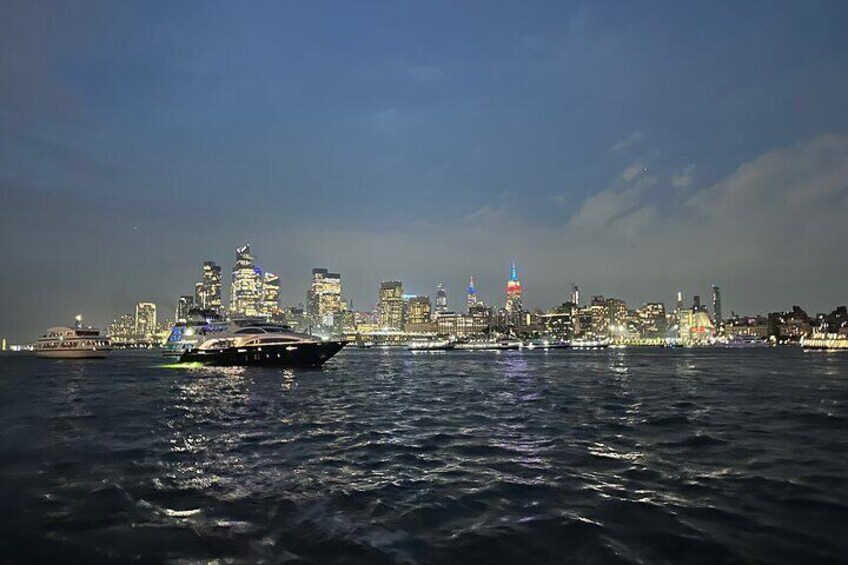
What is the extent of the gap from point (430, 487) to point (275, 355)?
228 feet

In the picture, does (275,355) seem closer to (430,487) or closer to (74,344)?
(430,487)

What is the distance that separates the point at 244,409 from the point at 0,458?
15.8 meters

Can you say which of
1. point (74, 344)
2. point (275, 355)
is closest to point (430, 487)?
point (275, 355)

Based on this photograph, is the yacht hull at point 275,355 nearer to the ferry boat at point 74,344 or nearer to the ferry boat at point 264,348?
the ferry boat at point 264,348

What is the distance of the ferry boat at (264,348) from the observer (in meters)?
80.1

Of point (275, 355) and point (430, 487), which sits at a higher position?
point (275, 355)

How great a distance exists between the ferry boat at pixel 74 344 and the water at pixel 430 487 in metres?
123

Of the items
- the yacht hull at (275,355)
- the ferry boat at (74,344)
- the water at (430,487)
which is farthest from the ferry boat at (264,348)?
the ferry boat at (74,344)

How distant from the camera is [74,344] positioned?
138375 mm

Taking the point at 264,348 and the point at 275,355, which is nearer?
the point at 264,348

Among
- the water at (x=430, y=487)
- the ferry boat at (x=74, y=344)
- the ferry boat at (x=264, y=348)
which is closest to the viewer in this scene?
the water at (x=430, y=487)

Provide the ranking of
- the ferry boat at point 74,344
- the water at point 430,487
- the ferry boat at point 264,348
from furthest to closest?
1. the ferry boat at point 74,344
2. the ferry boat at point 264,348
3. the water at point 430,487

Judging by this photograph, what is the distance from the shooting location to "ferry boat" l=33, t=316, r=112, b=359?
13825 centimetres

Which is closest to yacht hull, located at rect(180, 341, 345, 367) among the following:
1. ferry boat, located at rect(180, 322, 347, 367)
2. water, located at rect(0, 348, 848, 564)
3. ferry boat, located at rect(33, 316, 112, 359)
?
ferry boat, located at rect(180, 322, 347, 367)
